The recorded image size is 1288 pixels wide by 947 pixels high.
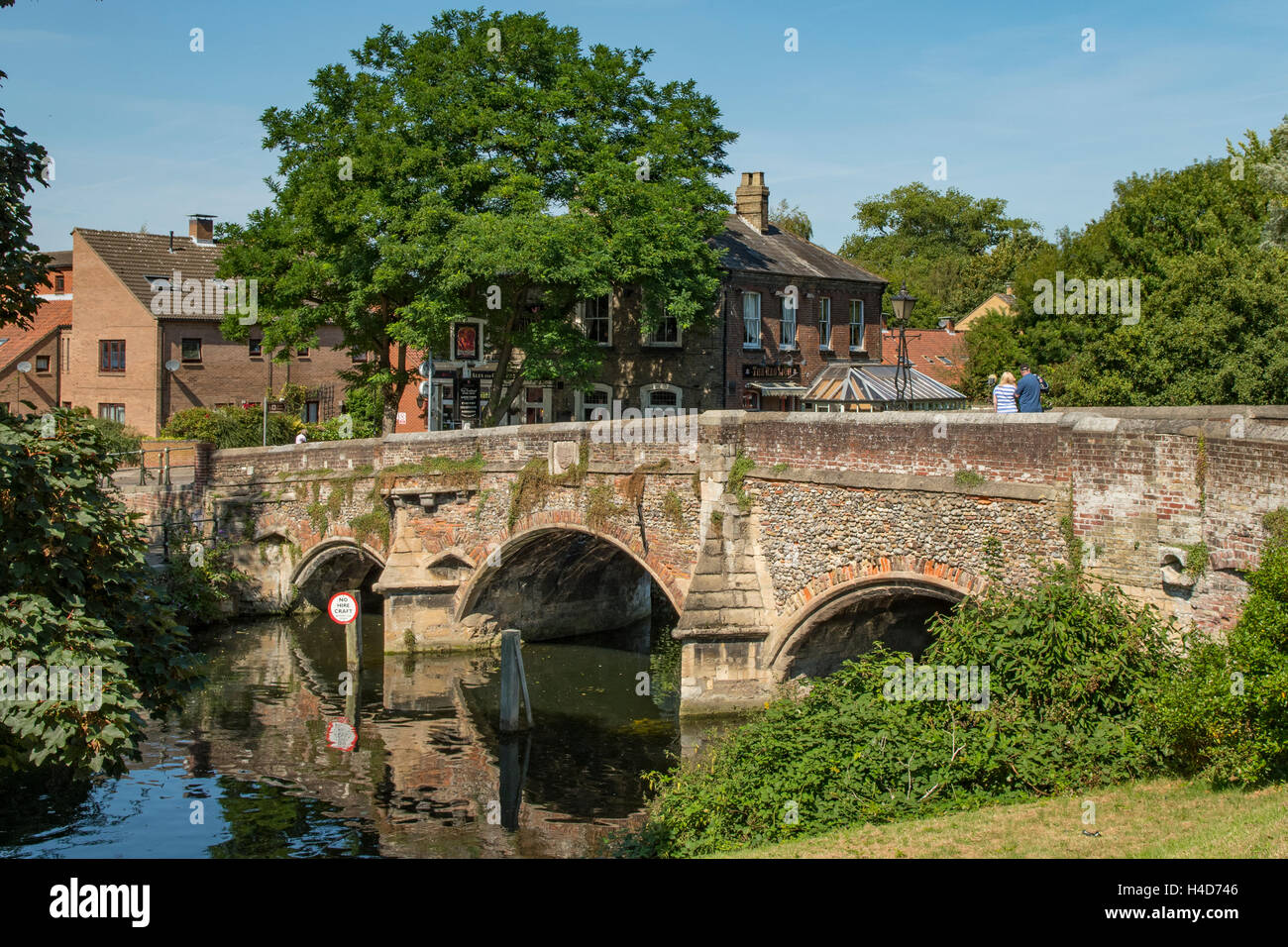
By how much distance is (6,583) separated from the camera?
10703 millimetres

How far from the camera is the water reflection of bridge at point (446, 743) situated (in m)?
Answer: 16.8

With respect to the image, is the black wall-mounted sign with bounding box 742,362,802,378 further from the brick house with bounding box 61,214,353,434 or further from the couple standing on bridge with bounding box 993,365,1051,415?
the brick house with bounding box 61,214,353,434

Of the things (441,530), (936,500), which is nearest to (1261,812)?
(936,500)

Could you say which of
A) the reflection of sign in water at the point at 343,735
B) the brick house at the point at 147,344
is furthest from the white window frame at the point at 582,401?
the reflection of sign in water at the point at 343,735

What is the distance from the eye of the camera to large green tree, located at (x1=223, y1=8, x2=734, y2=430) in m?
Answer: 27.3

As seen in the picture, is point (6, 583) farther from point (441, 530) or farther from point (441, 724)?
point (441, 530)

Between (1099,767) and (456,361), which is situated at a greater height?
(456,361)

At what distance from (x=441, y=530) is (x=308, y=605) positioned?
281 inches

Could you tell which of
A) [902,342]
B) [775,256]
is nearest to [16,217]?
[902,342]

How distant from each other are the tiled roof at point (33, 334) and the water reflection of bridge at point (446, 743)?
76.7 feet

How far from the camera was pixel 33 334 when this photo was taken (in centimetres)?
4591

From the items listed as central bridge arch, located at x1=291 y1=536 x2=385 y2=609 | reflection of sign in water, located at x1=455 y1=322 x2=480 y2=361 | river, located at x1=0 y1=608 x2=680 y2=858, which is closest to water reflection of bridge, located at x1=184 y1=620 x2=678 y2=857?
river, located at x1=0 y1=608 x2=680 y2=858
